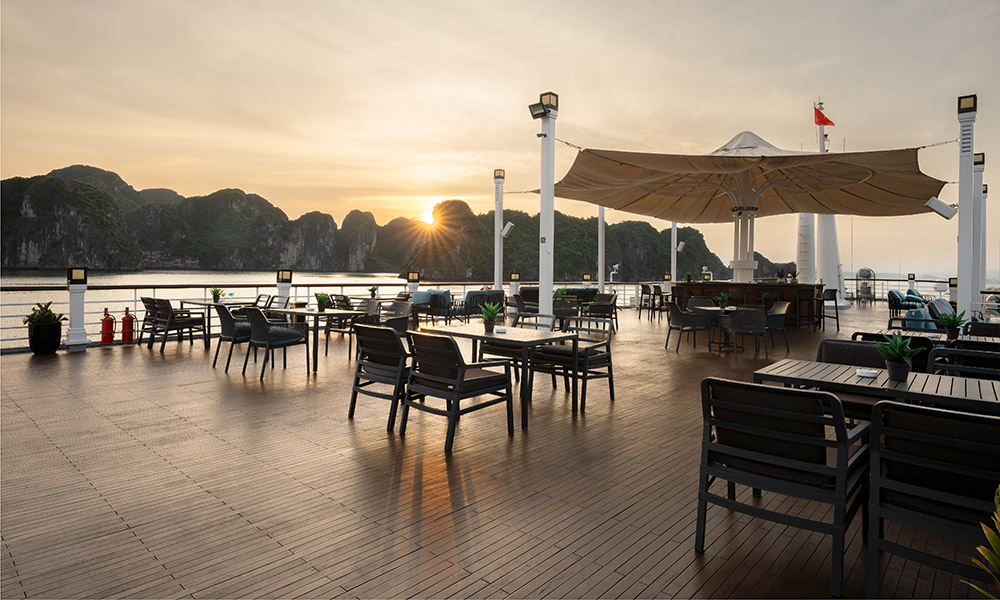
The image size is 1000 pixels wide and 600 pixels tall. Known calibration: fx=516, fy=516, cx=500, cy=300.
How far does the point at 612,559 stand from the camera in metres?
2.04

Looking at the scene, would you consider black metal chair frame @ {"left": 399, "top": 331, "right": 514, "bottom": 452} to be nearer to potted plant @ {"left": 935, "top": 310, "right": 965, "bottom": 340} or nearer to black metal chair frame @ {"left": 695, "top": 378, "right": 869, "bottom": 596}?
black metal chair frame @ {"left": 695, "top": 378, "right": 869, "bottom": 596}

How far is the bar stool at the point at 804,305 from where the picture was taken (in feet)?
36.1

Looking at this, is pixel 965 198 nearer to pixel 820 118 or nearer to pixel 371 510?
pixel 371 510

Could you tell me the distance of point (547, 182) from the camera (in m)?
7.83

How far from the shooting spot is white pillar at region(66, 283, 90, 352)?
722cm

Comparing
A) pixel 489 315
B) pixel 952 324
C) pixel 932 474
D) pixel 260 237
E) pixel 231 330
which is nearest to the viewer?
pixel 932 474

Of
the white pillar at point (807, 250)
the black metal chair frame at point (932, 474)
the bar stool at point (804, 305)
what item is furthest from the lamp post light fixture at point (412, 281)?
the white pillar at point (807, 250)

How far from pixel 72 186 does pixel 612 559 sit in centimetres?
4019

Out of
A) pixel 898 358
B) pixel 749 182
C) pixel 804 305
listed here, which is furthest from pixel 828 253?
pixel 898 358

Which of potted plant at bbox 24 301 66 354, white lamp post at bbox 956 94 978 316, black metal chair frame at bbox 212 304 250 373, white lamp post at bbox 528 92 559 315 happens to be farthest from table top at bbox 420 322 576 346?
white lamp post at bbox 956 94 978 316

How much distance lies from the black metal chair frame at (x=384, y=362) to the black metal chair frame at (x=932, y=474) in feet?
9.16

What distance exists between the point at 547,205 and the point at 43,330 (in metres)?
7.10

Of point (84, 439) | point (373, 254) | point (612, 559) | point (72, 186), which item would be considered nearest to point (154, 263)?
point (72, 186)

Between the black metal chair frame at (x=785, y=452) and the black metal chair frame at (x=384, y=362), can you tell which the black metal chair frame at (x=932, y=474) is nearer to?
the black metal chair frame at (x=785, y=452)
